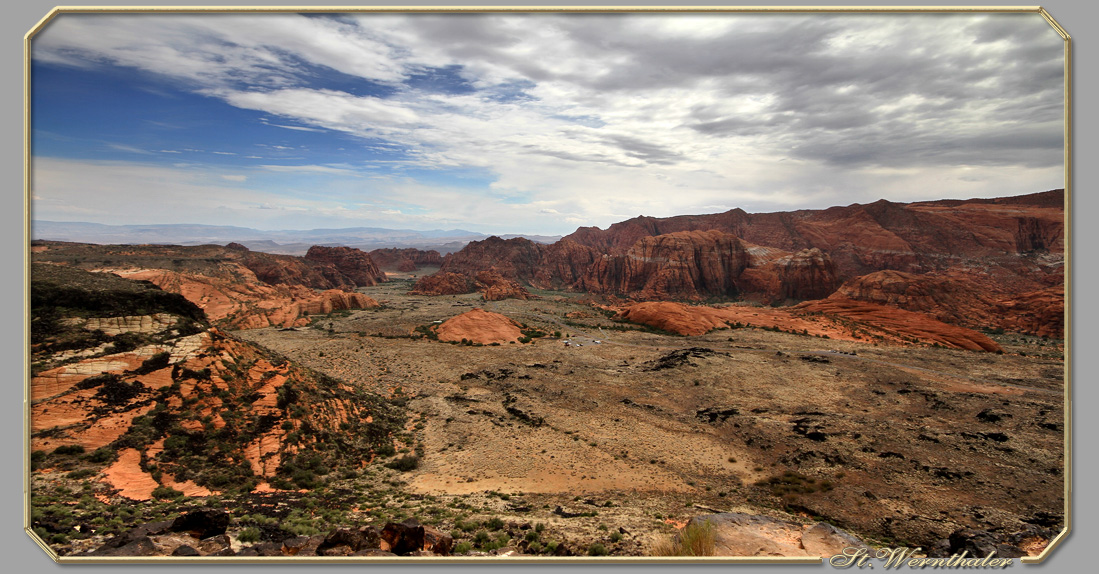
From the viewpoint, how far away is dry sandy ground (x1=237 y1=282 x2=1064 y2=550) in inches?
418

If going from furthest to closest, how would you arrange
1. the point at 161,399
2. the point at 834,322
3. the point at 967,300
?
the point at 967,300 < the point at 834,322 < the point at 161,399

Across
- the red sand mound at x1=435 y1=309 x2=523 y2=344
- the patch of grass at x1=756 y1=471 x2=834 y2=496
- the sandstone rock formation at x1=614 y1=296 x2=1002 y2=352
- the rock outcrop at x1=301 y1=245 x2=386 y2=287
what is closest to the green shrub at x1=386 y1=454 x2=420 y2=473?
the patch of grass at x1=756 y1=471 x2=834 y2=496

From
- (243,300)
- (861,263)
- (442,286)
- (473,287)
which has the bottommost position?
(243,300)

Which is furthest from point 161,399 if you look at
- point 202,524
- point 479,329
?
point 479,329

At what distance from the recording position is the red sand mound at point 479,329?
35.5 metres

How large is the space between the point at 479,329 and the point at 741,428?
82.5 ft

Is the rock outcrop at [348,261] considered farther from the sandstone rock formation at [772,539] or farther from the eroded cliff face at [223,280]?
the sandstone rock formation at [772,539]

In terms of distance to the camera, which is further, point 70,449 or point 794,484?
point 794,484

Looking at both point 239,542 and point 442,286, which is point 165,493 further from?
point 442,286

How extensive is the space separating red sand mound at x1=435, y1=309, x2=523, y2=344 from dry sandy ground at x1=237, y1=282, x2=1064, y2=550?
3927 mm

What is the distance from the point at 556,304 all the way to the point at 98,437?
197 ft

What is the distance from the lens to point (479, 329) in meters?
36.8

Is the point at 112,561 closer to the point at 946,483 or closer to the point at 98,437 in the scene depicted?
the point at 98,437

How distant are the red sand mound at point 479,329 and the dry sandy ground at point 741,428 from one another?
3.93 metres
